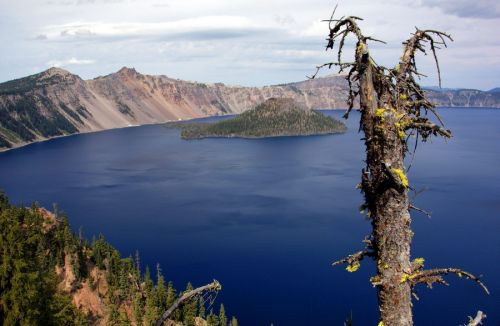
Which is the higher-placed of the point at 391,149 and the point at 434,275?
the point at 391,149

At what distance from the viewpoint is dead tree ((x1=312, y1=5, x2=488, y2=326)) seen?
7699mm

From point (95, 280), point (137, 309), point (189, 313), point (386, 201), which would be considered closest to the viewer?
point (386, 201)

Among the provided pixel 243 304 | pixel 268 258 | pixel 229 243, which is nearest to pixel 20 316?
pixel 243 304

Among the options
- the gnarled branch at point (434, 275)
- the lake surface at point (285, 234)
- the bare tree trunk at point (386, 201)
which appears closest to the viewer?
the gnarled branch at point (434, 275)

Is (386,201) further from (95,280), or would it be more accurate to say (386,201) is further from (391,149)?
(95,280)

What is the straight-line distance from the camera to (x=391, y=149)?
7.84m

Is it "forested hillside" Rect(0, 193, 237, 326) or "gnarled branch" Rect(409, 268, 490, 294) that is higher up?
"gnarled branch" Rect(409, 268, 490, 294)

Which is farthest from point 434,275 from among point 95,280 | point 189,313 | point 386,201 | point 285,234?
point 285,234

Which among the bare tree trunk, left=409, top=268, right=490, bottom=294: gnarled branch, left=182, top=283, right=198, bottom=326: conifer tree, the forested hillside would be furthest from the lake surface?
left=409, top=268, right=490, bottom=294: gnarled branch

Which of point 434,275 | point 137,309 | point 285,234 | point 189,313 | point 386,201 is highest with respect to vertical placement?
point 386,201

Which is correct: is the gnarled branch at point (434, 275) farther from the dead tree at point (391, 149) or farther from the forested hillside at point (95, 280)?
the forested hillside at point (95, 280)

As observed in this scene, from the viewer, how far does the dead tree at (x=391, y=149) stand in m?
7.70

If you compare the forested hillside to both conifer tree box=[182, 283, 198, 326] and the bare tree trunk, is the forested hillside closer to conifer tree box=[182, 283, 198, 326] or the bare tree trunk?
conifer tree box=[182, 283, 198, 326]

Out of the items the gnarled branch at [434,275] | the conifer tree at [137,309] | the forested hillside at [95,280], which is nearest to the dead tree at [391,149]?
the gnarled branch at [434,275]
